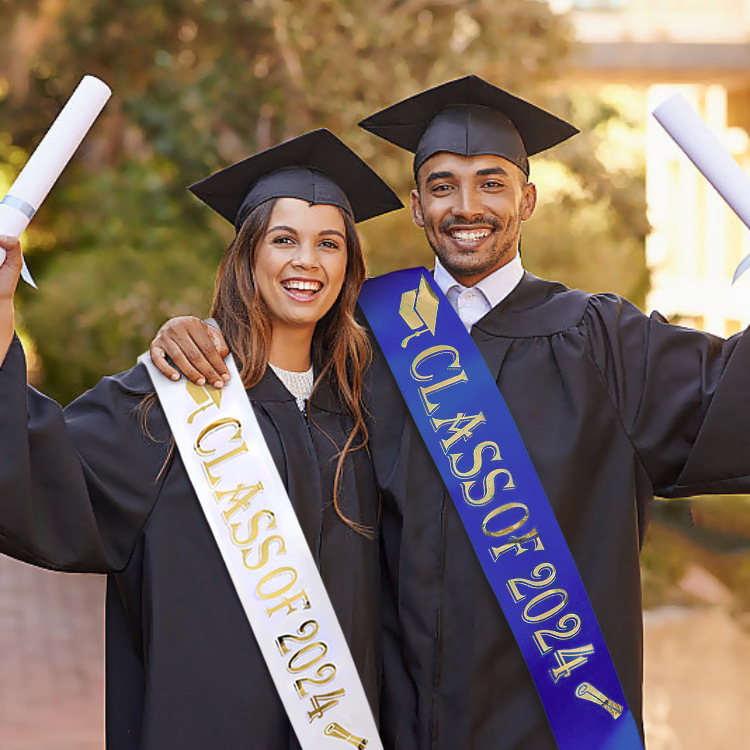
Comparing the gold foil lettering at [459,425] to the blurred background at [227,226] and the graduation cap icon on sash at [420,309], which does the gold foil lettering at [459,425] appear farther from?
the blurred background at [227,226]

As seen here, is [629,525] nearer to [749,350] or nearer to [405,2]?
[749,350]

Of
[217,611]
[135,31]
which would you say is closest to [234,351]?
[217,611]

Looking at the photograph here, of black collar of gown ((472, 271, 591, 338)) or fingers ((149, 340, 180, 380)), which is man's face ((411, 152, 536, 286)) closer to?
black collar of gown ((472, 271, 591, 338))

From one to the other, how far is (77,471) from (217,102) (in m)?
7.64

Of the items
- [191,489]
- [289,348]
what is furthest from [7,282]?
[289,348]

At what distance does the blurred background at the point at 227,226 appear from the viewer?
7.31 metres

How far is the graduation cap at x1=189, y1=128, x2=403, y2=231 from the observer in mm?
3070

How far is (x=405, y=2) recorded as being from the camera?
31.9 ft

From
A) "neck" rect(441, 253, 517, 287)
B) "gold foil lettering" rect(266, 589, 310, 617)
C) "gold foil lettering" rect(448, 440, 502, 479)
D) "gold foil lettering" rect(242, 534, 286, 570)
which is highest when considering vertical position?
"neck" rect(441, 253, 517, 287)

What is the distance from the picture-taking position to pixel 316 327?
10.6ft

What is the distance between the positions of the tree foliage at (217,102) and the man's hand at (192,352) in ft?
18.8

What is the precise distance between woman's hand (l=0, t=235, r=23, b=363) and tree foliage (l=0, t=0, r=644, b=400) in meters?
6.20

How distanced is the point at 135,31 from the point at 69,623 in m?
5.03

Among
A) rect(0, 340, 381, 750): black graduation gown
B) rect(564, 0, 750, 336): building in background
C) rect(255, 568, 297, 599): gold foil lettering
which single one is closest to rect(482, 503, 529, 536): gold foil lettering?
rect(0, 340, 381, 750): black graduation gown
